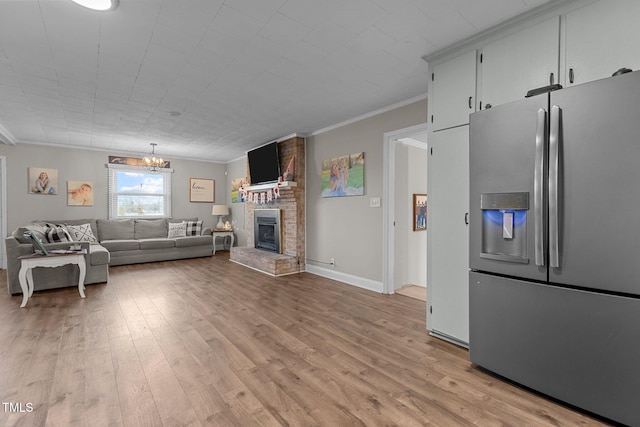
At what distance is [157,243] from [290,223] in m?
3.18

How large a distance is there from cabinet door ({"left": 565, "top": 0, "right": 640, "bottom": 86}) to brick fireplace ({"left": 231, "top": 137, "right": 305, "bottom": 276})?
13.3 feet

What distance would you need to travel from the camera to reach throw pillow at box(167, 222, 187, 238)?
7.04 m

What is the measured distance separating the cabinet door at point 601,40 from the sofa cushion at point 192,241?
694 centimetres

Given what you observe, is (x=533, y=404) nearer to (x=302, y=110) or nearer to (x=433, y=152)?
(x=433, y=152)

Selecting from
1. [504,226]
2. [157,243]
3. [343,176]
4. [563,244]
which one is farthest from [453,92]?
[157,243]

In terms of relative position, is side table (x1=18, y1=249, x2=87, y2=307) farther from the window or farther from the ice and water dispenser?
the ice and water dispenser

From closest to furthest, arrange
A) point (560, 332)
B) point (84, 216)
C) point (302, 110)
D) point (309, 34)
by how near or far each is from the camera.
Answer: point (560, 332) → point (309, 34) → point (302, 110) → point (84, 216)

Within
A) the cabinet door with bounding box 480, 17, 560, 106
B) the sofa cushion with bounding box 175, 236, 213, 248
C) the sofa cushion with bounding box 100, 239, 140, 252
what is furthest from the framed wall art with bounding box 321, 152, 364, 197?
the sofa cushion with bounding box 100, 239, 140, 252

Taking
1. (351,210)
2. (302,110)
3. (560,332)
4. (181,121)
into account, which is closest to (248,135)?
(181,121)

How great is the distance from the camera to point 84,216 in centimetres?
659

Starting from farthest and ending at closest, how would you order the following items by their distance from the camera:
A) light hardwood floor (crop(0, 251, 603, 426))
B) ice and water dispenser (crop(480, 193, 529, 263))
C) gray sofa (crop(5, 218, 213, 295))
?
gray sofa (crop(5, 218, 213, 295)), ice and water dispenser (crop(480, 193, 529, 263)), light hardwood floor (crop(0, 251, 603, 426))

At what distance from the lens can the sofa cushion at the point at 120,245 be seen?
5.96 m

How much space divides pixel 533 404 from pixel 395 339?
106 centimetres

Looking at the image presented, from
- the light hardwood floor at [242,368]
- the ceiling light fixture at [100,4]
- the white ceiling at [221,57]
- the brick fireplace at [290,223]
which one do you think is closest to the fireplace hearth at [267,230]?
the brick fireplace at [290,223]
